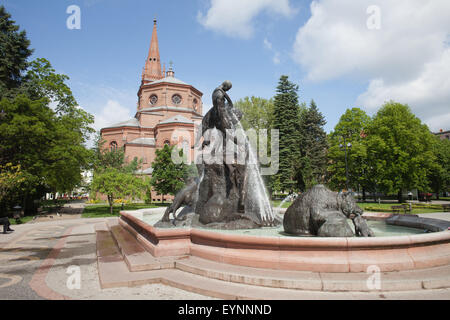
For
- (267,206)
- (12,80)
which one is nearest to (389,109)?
(267,206)

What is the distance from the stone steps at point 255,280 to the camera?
3.82 meters

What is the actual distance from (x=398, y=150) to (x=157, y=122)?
4366 cm

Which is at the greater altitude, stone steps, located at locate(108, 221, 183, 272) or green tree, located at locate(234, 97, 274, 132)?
green tree, located at locate(234, 97, 274, 132)

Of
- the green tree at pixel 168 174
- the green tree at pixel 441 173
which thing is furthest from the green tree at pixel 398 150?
the green tree at pixel 168 174

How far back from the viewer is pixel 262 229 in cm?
746

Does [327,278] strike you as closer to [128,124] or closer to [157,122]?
[157,122]

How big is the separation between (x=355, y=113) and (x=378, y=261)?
3798cm

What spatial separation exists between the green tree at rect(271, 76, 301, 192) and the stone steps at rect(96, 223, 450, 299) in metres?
30.7

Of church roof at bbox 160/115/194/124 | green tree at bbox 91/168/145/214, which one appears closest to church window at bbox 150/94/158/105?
church roof at bbox 160/115/194/124

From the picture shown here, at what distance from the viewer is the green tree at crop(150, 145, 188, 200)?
105ft

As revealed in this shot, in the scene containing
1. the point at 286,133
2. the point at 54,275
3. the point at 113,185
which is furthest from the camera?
the point at 286,133

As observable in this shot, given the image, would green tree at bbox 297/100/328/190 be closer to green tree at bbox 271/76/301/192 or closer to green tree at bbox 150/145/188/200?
green tree at bbox 271/76/301/192

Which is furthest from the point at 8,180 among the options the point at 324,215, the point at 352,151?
the point at 352,151
